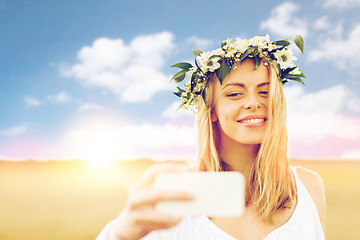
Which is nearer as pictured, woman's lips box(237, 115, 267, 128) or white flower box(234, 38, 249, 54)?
woman's lips box(237, 115, 267, 128)

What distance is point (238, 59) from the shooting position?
2648 millimetres

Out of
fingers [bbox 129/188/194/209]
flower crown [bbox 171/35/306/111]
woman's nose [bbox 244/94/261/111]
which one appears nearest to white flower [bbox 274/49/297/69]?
flower crown [bbox 171/35/306/111]

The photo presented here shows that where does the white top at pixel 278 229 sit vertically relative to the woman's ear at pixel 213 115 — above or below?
below

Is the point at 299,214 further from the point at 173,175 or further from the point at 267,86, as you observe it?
the point at 173,175

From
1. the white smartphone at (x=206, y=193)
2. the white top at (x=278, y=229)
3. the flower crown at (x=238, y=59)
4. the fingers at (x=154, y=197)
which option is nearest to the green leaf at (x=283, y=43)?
the flower crown at (x=238, y=59)

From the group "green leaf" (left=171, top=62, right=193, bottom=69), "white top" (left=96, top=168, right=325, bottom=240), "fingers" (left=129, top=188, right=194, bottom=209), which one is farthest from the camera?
"green leaf" (left=171, top=62, right=193, bottom=69)

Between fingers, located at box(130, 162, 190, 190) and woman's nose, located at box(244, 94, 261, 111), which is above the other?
woman's nose, located at box(244, 94, 261, 111)

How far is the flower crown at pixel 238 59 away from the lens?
264cm

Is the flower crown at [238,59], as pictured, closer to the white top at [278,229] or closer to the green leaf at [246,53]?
the green leaf at [246,53]

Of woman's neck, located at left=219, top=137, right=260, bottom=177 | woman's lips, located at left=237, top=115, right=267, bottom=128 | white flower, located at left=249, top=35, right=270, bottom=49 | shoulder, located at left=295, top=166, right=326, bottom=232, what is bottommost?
shoulder, located at left=295, top=166, right=326, bottom=232

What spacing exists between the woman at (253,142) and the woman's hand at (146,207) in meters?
0.91

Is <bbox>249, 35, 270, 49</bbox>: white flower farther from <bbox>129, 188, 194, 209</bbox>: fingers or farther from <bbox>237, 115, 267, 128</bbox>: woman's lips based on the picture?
<bbox>129, 188, 194, 209</bbox>: fingers

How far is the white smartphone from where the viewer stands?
1477 mm

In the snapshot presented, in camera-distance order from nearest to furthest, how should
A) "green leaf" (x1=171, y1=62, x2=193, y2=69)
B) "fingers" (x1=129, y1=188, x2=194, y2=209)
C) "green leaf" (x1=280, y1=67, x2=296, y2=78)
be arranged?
1. "fingers" (x1=129, y1=188, x2=194, y2=209)
2. "green leaf" (x1=280, y1=67, x2=296, y2=78)
3. "green leaf" (x1=171, y1=62, x2=193, y2=69)
